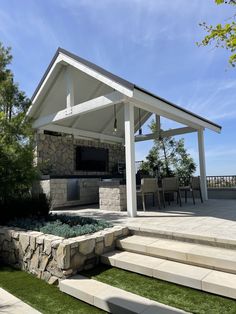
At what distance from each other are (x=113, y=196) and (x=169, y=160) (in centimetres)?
719

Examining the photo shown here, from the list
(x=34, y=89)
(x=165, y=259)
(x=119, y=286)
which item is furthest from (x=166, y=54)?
(x=119, y=286)

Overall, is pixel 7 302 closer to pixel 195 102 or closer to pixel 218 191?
pixel 218 191

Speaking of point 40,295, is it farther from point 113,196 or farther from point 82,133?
point 82,133

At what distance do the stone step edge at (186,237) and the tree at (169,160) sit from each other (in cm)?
889

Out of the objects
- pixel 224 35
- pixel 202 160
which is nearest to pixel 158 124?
pixel 202 160

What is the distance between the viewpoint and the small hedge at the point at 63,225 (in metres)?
4.36

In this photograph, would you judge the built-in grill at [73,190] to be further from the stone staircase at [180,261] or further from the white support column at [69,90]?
the stone staircase at [180,261]

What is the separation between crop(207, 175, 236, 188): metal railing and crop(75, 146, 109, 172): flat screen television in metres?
4.89

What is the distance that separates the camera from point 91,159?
469 inches

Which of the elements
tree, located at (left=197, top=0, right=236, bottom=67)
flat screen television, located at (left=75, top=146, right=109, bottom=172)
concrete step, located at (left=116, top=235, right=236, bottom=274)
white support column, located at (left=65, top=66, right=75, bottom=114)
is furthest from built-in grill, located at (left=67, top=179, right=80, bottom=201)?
tree, located at (left=197, top=0, right=236, bottom=67)

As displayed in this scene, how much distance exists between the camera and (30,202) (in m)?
6.27

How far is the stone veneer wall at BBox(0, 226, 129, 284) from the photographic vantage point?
Result: 3811 mm

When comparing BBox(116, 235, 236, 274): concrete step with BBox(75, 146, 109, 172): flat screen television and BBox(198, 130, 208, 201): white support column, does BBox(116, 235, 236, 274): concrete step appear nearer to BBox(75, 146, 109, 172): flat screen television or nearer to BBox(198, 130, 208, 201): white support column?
BBox(198, 130, 208, 201): white support column

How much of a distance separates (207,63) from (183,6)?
3.13 m
